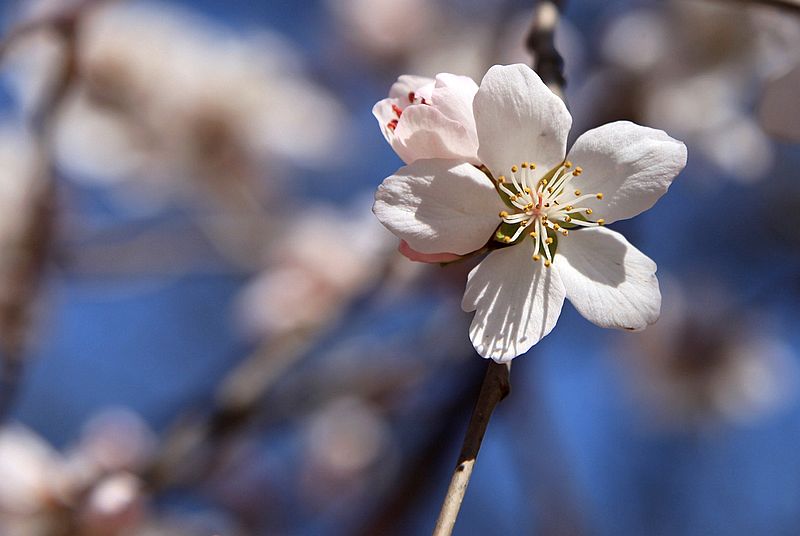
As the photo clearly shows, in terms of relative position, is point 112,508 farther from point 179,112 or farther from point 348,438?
point 179,112

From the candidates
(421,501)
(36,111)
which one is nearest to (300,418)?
(421,501)

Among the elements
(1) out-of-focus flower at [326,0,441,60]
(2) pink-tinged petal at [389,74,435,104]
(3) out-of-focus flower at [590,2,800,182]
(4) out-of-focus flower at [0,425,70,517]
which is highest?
(1) out-of-focus flower at [326,0,441,60]

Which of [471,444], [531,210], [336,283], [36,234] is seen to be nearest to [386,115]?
[531,210]

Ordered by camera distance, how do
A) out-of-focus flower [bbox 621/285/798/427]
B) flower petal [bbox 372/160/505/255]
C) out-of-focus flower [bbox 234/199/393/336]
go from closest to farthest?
flower petal [bbox 372/160/505/255]
out-of-focus flower [bbox 234/199/393/336]
out-of-focus flower [bbox 621/285/798/427]

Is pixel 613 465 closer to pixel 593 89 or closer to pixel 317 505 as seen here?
pixel 317 505

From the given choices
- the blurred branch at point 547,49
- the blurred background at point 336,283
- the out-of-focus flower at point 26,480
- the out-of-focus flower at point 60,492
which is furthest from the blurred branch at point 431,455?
the blurred branch at point 547,49

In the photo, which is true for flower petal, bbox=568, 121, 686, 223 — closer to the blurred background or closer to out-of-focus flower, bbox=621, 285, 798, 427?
the blurred background

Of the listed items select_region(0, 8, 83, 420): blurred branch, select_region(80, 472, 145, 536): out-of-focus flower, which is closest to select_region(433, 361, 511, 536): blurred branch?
select_region(80, 472, 145, 536): out-of-focus flower
